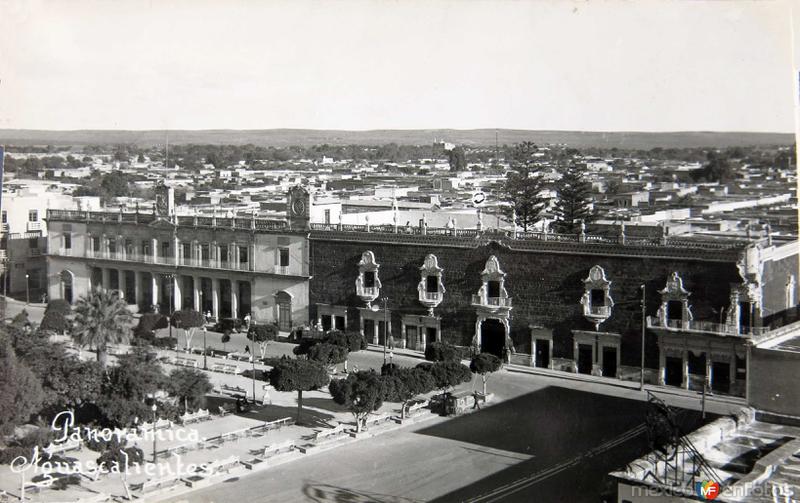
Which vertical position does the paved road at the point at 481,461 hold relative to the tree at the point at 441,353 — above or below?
below

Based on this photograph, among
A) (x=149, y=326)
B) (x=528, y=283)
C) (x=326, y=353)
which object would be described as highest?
(x=528, y=283)

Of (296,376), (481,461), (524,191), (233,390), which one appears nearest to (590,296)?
(481,461)

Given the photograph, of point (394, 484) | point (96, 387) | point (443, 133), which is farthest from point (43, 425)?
point (443, 133)

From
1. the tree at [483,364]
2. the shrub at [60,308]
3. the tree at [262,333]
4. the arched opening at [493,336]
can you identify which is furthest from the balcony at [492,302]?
the shrub at [60,308]

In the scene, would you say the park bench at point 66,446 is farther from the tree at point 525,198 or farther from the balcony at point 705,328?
the tree at point 525,198

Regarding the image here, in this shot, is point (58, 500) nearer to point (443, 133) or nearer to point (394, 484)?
point (394, 484)

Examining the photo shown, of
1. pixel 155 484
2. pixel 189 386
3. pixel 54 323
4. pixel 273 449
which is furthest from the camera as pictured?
pixel 54 323

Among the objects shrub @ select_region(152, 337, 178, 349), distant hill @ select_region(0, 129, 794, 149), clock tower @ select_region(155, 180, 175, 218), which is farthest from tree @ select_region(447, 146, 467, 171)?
shrub @ select_region(152, 337, 178, 349)

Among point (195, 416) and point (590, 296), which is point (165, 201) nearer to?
point (195, 416)
